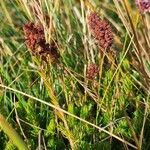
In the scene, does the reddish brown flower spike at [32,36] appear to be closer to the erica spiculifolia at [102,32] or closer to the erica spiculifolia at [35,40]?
the erica spiculifolia at [35,40]

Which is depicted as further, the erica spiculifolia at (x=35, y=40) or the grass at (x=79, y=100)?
the grass at (x=79, y=100)

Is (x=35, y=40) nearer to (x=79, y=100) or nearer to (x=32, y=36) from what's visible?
(x=32, y=36)

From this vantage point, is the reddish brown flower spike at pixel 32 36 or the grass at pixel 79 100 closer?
the reddish brown flower spike at pixel 32 36

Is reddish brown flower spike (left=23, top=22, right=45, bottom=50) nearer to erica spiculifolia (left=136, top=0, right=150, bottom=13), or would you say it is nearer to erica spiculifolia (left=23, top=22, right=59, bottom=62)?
erica spiculifolia (left=23, top=22, right=59, bottom=62)

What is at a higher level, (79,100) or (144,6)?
(144,6)

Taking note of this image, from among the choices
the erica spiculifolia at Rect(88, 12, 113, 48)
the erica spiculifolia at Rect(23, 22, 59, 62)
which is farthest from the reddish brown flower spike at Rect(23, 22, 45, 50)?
the erica spiculifolia at Rect(88, 12, 113, 48)

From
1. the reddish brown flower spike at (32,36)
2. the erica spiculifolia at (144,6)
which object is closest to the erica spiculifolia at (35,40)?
the reddish brown flower spike at (32,36)

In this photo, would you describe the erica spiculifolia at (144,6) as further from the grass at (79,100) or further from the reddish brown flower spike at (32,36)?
the reddish brown flower spike at (32,36)

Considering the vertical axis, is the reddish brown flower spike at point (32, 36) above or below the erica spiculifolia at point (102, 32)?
above

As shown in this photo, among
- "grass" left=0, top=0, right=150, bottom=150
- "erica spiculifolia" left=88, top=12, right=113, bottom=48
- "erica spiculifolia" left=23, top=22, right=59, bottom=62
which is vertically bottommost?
"grass" left=0, top=0, right=150, bottom=150

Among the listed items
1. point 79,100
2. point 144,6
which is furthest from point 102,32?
point 79,100

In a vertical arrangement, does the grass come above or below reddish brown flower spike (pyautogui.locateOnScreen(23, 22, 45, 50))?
below

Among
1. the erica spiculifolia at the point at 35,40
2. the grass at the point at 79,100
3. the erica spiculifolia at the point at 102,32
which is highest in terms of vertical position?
the erica spiculifolia at the point at 35,40

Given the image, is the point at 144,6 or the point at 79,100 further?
the point at 79,100
